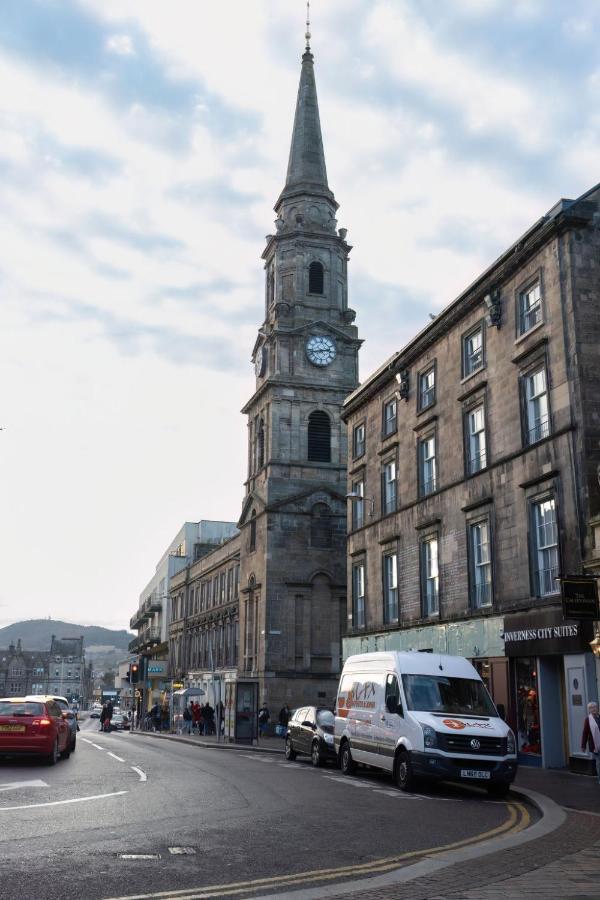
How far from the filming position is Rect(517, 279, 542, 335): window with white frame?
23.8 m

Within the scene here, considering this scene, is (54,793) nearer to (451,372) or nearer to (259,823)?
(259,823)

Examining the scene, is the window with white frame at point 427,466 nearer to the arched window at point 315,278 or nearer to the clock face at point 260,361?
the clock face at point 260,361

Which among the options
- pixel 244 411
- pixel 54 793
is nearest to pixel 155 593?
pixel 244 411

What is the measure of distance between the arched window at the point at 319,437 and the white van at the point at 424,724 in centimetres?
3244

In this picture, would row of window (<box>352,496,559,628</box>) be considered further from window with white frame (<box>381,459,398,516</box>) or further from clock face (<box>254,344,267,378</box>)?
clock face (<box>254,344,267,378</box>)

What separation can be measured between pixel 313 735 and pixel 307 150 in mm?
43812

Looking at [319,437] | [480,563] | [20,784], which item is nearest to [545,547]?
[480,563]

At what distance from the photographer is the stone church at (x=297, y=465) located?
4784cm

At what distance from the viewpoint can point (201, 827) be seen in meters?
10.1

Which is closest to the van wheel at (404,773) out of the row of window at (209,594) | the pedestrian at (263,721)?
the pedestrian at (263,721)

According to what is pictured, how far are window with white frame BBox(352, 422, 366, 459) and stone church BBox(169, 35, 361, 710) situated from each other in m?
12.4

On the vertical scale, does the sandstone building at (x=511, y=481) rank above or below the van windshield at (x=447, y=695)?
above

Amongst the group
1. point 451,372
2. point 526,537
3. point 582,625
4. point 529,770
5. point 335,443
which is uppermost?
point 335,443

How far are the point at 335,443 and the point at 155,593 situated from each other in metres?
50.5
